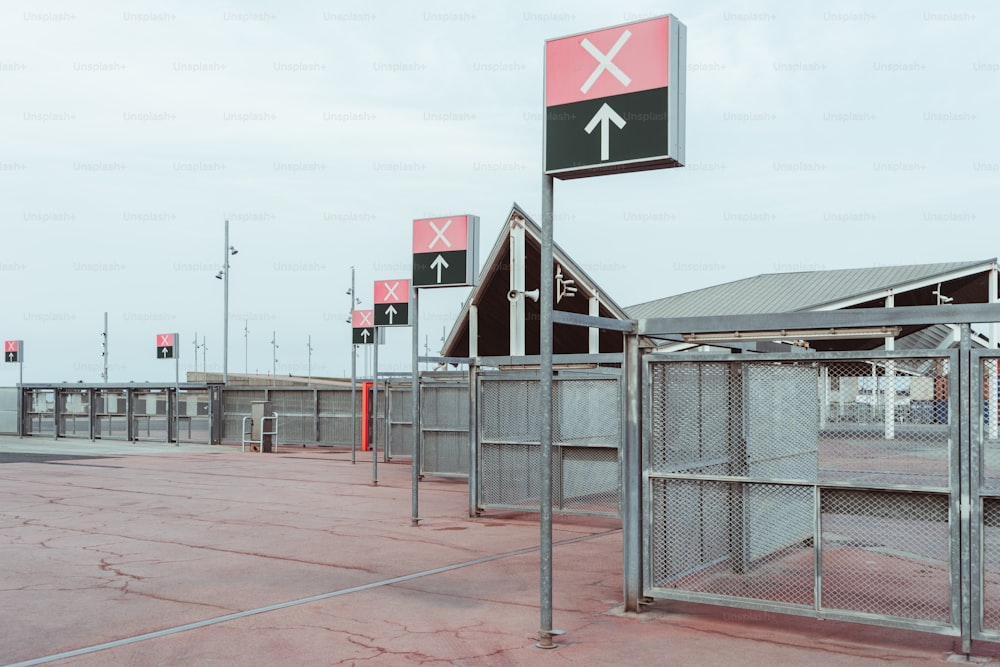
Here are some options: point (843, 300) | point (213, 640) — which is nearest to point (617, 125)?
point (213, 640)

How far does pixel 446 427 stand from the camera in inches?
677

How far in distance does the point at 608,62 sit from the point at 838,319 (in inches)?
98.6

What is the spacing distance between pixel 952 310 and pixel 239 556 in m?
7.42

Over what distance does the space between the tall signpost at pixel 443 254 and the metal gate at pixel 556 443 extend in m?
1.28

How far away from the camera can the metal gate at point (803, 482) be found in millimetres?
6590

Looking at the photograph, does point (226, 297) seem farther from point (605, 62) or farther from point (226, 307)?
point (605, 62)

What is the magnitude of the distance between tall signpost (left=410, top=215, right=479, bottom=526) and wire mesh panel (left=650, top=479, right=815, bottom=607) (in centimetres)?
445

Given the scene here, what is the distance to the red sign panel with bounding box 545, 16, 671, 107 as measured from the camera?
20.8 ft

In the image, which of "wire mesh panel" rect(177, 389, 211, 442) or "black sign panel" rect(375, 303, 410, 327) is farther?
"wire mesh panel" rect(177, 389, 211, 442)

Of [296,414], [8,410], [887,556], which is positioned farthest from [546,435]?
[8,410]

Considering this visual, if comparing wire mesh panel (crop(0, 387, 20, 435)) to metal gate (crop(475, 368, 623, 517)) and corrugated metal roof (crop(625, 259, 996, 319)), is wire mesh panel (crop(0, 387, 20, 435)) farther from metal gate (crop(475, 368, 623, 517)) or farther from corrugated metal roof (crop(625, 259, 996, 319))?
metal gate (crop(475, 368, 623, 517))

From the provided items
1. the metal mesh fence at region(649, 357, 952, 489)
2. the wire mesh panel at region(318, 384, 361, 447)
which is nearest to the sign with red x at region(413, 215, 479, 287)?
the metal mesh fence at region(649, 357, 952, 489)

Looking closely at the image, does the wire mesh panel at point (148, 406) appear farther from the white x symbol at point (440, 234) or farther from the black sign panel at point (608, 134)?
the black sign panel at point (608, 134)

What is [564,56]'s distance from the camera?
267 inches
